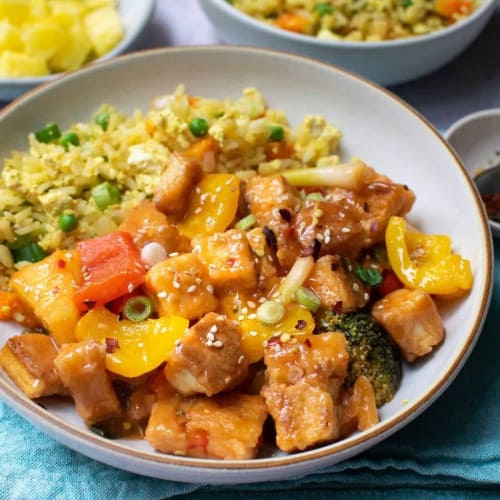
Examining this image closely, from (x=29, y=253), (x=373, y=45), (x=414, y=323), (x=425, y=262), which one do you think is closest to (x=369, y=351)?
(x=414, y=323)

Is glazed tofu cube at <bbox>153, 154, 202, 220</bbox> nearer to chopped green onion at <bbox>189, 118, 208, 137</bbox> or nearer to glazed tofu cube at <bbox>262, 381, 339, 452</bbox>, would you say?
chopped green onion at <bbox>189, 118, 208, 137</bbox>

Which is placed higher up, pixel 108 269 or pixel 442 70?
pixel 108 269

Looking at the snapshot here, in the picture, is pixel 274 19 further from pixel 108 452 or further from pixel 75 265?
pixel 108 452

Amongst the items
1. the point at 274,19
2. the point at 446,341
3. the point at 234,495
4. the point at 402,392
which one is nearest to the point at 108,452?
the point at 234,495

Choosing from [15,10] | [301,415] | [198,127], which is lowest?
[301,415]

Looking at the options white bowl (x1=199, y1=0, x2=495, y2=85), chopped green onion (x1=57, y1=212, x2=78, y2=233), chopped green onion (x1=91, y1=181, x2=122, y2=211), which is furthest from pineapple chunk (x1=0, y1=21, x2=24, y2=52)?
chopped green onion (x1=57, y1=212, x2=78, y2=233)

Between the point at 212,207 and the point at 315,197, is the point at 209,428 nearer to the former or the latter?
the point at 212,207
